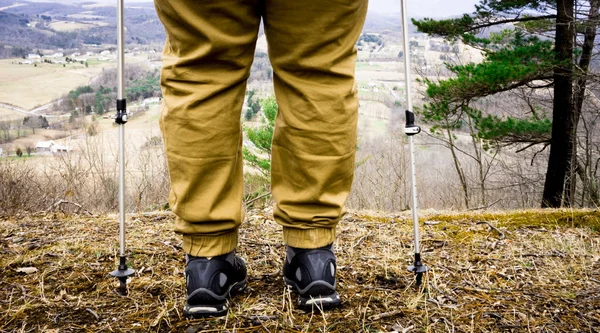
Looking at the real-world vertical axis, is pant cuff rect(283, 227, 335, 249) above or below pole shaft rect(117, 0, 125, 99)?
below

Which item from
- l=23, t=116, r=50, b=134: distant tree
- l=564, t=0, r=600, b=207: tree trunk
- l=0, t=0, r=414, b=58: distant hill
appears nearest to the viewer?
l=564, t=0, r=600, b=207: tree trunk

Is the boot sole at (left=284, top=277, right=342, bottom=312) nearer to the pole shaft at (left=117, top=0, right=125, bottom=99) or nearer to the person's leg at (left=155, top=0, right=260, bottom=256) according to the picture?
the person's leg at (left=155, top=0, right=260, bottom=256)

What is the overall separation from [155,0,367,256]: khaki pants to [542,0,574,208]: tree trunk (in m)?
6.77

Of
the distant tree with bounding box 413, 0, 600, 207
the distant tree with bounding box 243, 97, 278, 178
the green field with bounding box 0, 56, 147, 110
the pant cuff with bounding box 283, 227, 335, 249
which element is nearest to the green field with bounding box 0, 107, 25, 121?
the green field with bounding box 0, 56, 147, 110

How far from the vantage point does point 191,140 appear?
112cm

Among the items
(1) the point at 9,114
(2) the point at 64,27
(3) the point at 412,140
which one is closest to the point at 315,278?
(3) the point at 412,140

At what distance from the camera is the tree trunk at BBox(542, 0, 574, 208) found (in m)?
7.05

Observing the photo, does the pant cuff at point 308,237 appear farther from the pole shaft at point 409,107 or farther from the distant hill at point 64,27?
the distant hill at point 64,27

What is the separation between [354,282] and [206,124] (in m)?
0.64

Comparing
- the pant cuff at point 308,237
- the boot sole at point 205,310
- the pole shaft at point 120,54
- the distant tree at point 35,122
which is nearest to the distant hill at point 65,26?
the distant tree at point 35,122

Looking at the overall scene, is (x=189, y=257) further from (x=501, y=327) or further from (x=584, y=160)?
(x=584, y=160)

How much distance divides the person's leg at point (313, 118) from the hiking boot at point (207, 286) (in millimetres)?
177

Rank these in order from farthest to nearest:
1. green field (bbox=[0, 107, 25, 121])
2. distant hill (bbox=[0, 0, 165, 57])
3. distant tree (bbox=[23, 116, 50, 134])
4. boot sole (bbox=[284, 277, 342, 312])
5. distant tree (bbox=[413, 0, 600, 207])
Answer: distant hill (bbox=[0, 0, 165, 57])
green field (bbox=[0, 107, 25, 121])
distant tree (bbox=[23, 116, 50, 134])
distant tree (bbox=[413, 0, 600, 207])
boot sole (bbox=[284, 277, 342, 312])

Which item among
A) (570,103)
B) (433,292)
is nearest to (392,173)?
(570,103)
